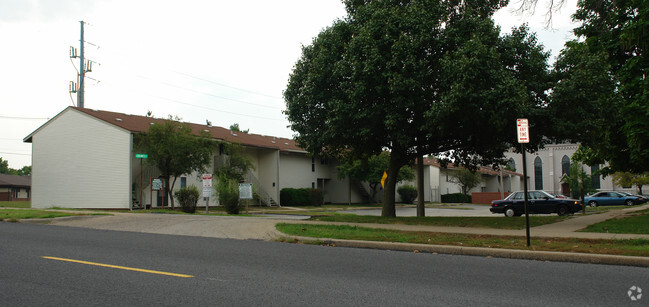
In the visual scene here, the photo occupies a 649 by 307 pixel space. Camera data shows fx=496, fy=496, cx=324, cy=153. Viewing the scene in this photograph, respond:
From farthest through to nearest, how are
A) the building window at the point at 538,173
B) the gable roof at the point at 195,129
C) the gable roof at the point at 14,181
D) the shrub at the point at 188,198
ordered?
the building window at the point at 538,173, the gable roof at the point at 14,181, the gable roof at the point at 195,129, the shrub at the point at 188,198

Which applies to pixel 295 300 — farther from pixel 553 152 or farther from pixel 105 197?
pixel 553 152

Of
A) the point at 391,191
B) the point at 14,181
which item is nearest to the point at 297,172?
the point at 391,191

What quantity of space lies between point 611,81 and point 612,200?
1326 inches

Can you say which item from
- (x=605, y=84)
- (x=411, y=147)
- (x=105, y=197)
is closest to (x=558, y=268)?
(x=605, y=84)

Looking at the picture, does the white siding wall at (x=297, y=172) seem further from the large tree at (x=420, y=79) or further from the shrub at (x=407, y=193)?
the large tree at (x=420, y=79)

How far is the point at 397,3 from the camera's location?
1911 cm

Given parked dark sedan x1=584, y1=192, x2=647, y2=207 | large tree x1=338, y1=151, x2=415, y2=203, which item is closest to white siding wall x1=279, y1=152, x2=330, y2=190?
large tree x1=338, y1=151, x2=415, y2=203

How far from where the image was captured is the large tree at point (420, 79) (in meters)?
15.5

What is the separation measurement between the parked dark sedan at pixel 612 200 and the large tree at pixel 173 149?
35.4 metres

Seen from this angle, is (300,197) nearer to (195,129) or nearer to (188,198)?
(195,129)

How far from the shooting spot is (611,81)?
58.9 feet

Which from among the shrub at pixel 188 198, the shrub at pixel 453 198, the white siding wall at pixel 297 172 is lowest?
the shrub at pixel 453 198

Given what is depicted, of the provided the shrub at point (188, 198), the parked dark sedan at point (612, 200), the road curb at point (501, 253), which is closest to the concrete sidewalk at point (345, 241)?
the road curb at point (501, 253)

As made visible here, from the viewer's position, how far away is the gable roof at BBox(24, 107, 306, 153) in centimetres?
3359
